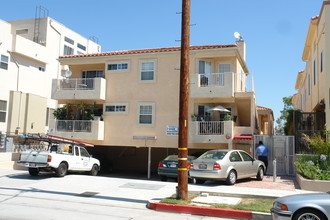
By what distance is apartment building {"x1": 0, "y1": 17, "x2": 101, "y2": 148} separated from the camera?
88.2ft

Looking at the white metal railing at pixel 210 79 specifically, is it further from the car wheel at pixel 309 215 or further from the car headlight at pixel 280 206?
the car wheel at pixel 309 215

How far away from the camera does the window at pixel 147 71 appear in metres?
22.2

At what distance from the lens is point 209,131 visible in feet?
66.1

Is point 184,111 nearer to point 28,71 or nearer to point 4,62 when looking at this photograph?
point 4,62

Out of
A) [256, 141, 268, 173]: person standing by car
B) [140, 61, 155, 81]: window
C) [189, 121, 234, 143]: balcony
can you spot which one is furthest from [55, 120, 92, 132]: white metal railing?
[256, 141, 268, 173]: person standing by car

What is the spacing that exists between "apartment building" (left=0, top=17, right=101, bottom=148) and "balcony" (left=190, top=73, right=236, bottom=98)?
13.8 metres

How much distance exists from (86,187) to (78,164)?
426cm

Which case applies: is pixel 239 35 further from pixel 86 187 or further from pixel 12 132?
pixel 12 132

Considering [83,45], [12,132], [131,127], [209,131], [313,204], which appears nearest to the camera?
[313,204]

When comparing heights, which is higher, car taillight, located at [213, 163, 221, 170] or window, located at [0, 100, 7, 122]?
window, located at [0, 100, 7, 122]

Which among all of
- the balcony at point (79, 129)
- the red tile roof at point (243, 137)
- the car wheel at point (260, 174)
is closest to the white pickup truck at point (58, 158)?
the balcony at point (79, 129)

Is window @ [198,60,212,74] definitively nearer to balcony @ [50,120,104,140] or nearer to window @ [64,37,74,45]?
balcony @ [50,120,104,140]

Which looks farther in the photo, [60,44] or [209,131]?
[60,44]

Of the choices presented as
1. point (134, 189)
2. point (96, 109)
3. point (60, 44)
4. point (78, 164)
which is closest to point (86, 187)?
point (134, 189)
